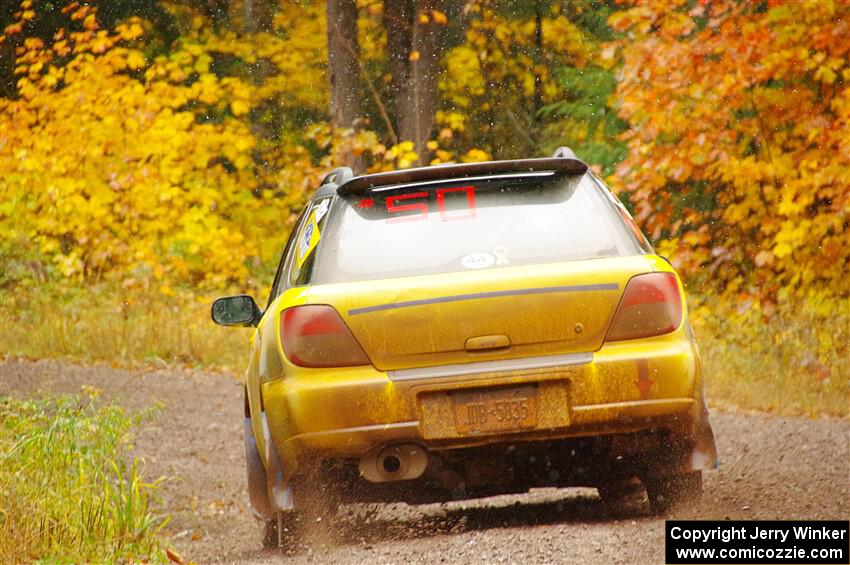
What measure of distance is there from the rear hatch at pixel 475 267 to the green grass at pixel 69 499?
60.7 inches

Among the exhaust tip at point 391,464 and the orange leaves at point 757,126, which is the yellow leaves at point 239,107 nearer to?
the orange leaves at point 757,126

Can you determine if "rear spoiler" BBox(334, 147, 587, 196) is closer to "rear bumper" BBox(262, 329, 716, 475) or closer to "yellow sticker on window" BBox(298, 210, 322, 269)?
"yellow sticker on window" BBox(298, 210, 322, 269)

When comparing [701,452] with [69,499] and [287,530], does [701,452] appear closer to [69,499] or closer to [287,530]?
[287,530]

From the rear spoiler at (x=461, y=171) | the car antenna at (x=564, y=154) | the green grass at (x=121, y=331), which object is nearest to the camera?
the rear spoiler at (x=461, y=171)

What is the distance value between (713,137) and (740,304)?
173cm

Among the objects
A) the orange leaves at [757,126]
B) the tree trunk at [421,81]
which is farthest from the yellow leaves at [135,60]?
the orange leaves at [757,126]

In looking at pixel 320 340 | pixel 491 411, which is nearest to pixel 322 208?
pixel 320 340

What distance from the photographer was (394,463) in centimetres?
548

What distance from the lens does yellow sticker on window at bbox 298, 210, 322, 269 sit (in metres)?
5.86

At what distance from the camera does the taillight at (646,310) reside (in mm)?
5391

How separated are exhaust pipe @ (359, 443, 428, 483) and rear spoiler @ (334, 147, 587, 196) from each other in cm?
117

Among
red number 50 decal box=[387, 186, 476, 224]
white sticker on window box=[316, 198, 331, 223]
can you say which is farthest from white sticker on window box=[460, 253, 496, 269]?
white sticker on window box=[316, 198, 331, 223]

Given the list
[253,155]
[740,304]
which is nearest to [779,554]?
[740,304]

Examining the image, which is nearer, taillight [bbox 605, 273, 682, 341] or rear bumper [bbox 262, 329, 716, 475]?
rear bumper [bbox 262, 329, 716, 475]
